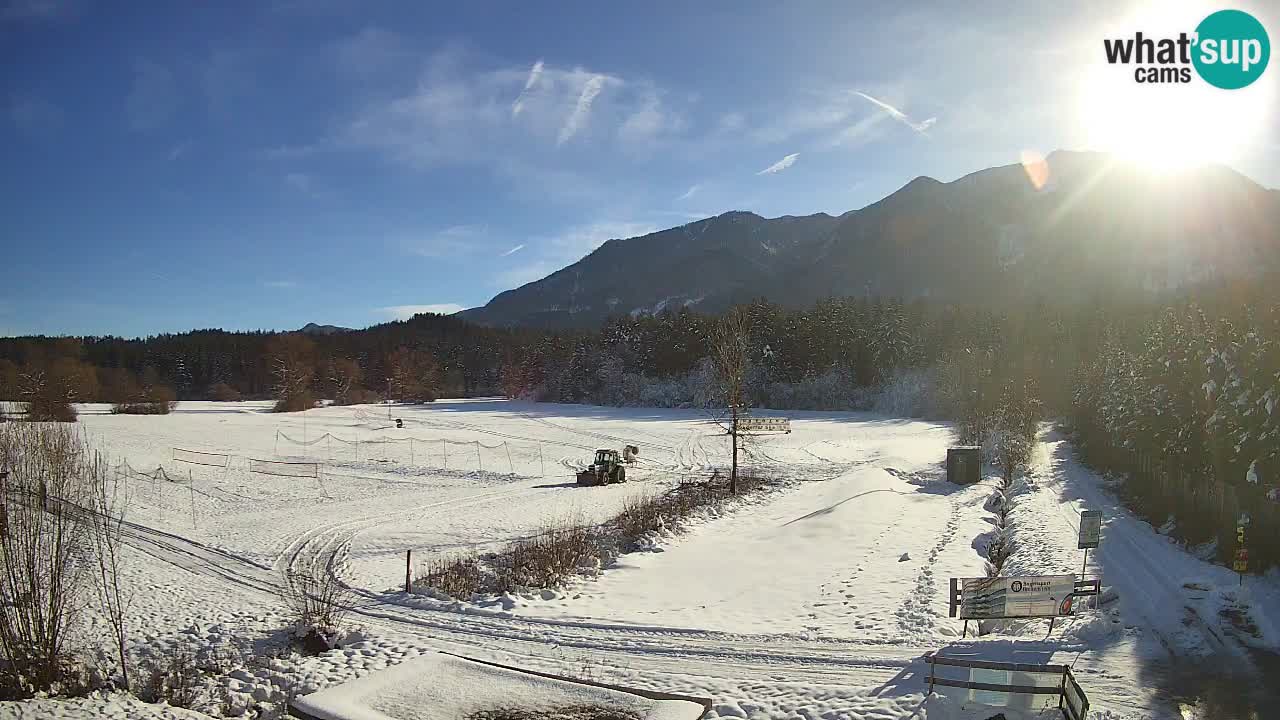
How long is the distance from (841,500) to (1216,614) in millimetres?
16014

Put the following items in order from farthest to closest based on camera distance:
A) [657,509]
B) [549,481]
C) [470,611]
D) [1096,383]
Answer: [1096,383], [549,481], [657,509], [470,611]

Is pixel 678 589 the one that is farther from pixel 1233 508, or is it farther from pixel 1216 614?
pixel 1233 508

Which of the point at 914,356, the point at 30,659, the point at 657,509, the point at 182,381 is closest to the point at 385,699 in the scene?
the point at 30,659

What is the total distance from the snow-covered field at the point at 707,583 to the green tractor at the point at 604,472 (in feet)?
2.82

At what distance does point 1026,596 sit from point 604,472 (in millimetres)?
26648

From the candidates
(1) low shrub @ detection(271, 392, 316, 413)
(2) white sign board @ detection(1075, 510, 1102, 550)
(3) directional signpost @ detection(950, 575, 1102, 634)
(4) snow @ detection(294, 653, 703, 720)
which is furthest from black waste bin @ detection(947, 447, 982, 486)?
(1) low shrub @ detection(271, 392, 316, 413)

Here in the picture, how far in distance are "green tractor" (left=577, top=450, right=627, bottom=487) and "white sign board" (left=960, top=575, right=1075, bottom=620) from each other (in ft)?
85.7

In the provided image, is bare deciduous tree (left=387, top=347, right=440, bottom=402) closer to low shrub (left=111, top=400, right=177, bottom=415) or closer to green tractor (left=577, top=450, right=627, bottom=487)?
low shrub (left=111, top=400, right=177, bottom=415)

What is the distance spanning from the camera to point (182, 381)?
12306 cm

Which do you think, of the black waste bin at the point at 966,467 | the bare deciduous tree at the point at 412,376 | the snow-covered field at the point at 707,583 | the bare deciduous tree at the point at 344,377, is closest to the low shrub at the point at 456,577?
the snow-covered field at the point at 707,583

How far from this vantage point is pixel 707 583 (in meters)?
18.6

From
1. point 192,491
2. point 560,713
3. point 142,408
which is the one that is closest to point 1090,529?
point 560,713

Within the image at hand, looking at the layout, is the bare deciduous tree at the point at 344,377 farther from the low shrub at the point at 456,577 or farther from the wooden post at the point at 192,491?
the low shrub at the point at 456,577

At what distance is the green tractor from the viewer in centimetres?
3753
